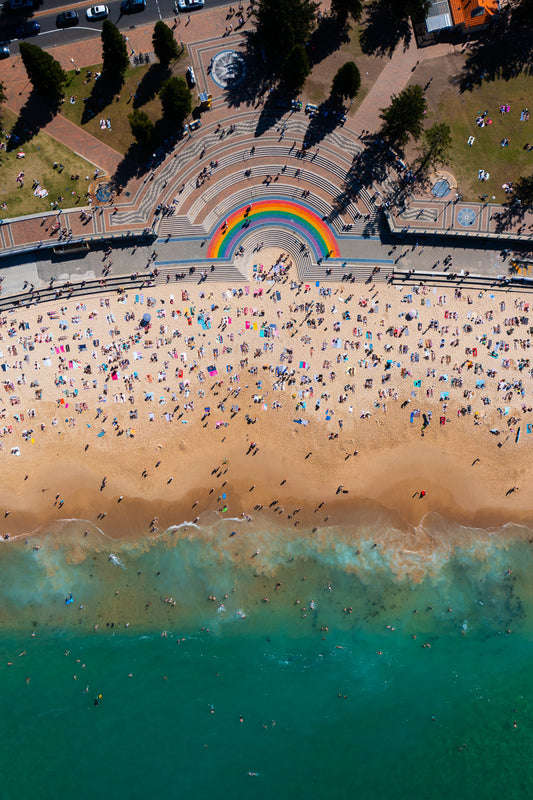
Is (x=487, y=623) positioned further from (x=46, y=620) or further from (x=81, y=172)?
(x=81, y=172)

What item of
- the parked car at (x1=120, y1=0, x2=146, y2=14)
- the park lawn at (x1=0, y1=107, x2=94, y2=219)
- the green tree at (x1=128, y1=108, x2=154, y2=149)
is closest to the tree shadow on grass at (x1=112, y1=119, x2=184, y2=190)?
the green tree at (x1=128, y1=108, x2=154, y2=149)

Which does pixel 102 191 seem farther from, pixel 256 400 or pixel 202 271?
pixel 256 400

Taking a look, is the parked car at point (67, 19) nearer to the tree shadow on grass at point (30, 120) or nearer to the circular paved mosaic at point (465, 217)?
the tree shadow on grass at point (30, 120)

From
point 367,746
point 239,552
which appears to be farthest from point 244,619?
point 367,746

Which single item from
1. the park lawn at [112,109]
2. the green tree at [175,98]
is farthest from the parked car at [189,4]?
the green tree at [175,98]

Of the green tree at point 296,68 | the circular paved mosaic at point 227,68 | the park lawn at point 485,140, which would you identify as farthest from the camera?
the park lawn at point 485,140

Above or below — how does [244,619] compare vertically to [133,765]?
above

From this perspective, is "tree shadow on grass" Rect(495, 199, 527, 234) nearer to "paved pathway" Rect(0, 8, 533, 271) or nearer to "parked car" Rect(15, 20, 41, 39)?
"paved pathway" Rect(0, 8, 533, 271)
